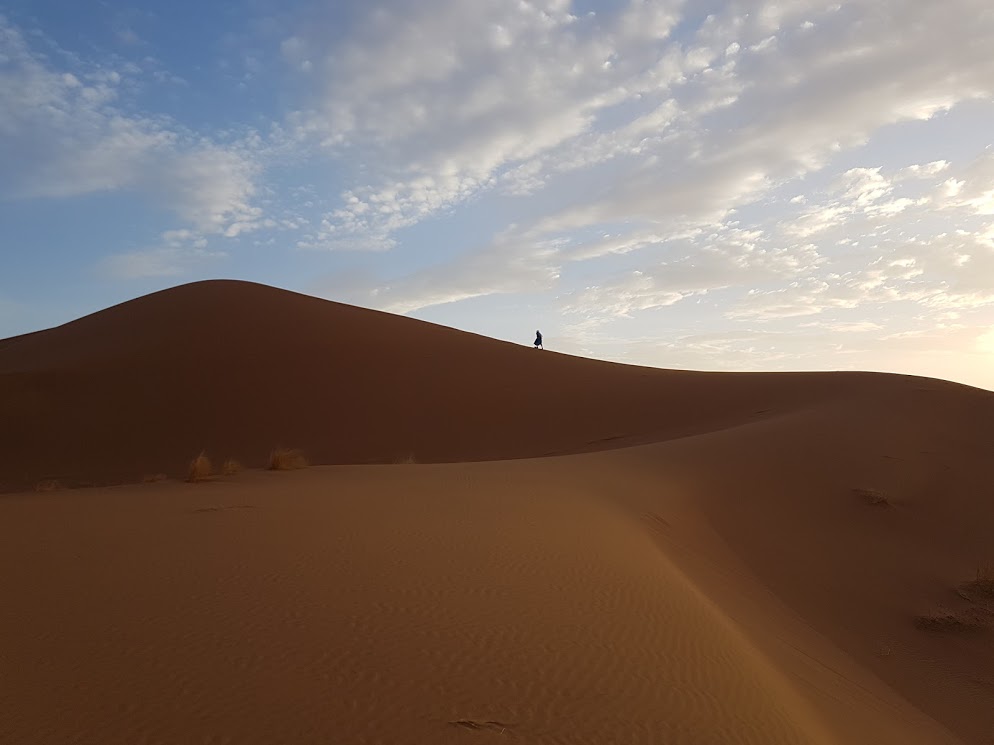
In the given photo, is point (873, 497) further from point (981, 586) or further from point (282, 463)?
point (282, 463)

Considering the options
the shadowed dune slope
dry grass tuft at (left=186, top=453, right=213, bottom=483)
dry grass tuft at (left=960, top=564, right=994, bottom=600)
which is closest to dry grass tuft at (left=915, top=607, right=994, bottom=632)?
dry grass tuft at (left=960, top=564, right=994, bottom=600)

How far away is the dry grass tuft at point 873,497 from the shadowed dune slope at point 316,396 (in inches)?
292

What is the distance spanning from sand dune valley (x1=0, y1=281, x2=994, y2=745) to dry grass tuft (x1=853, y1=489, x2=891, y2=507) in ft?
0.19

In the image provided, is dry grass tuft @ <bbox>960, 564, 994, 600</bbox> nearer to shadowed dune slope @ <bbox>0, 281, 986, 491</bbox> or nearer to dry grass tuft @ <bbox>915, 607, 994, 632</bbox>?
dry grass tuft @ <bbox>915, 607, 994, 632</bbox>

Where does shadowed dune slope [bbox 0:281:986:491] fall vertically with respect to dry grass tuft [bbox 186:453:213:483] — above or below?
above

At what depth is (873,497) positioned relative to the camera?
11.5 m

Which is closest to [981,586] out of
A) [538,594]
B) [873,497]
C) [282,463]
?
[873,497]

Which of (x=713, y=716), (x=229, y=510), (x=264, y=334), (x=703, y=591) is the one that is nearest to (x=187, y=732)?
(x=713, y=716)

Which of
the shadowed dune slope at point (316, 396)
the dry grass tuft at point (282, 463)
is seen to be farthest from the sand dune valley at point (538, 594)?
the shadowed dune slope at point (316, 396)

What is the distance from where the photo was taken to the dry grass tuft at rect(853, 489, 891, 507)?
1141 cm

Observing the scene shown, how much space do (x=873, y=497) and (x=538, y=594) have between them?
7992 mm

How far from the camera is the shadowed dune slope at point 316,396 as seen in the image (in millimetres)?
21141

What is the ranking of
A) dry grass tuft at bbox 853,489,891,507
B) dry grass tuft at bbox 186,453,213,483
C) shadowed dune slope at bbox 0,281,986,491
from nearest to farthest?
dry grass tuft at bbox 853,489,891,507, dry grass tuft at bbox 186,453,213,483, shadowed dune slope at bbox 0,281,986,491

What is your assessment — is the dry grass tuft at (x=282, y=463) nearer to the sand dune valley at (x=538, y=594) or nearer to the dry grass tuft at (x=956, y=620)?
the sand dune valley at (x=538, y=594)
